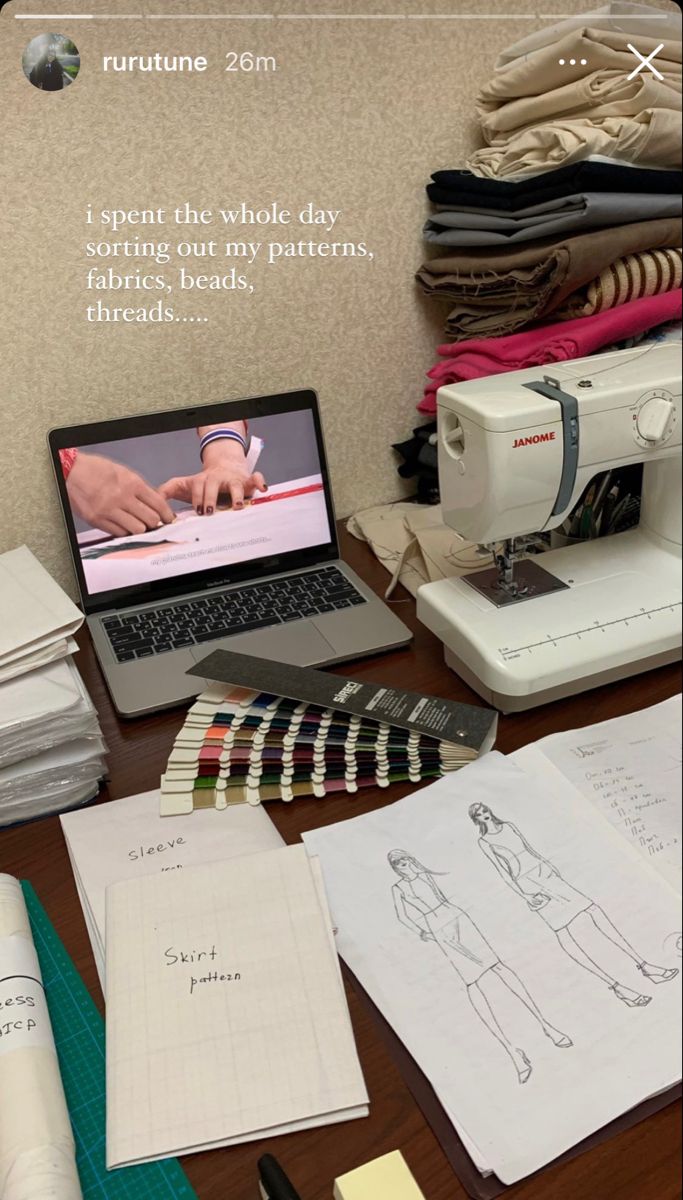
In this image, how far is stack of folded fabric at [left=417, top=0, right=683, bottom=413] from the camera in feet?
2.29

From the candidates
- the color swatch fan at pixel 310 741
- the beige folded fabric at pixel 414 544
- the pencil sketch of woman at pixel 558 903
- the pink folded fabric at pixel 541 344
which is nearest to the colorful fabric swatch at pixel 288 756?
the color swatch fan at pixel 310 741

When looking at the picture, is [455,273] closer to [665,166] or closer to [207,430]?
[207,430]

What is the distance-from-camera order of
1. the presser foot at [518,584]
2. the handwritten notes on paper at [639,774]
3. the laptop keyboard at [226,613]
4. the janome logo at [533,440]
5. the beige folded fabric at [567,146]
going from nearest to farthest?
the handwritten notes on paper at [639,774]
the beige folded fabric at [567,146]
the janome logo at [533,440]
the presser foot at [518,584]
the laptop keyboard at [226,613]

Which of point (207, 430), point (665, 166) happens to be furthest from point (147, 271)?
point (665, 166)

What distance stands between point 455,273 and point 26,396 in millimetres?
496

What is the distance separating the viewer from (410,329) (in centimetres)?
109

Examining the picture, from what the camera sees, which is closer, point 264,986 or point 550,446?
point 264,986

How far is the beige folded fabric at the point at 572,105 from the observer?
2.23ft

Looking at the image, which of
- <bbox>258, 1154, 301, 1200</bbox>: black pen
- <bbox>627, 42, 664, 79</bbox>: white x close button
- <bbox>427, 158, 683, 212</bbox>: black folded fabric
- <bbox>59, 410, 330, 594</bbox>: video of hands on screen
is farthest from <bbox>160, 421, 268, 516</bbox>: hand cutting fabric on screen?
<bbox>258, 1154, 301, 1200</bbox>: black pen

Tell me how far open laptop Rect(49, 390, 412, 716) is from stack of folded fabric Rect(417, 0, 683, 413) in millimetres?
194

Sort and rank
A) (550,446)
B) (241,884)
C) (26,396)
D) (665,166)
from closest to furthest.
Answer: (665,166)
(241,884)
(550,446)
(26,396)

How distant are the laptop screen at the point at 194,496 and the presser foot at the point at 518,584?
10.9 inches
